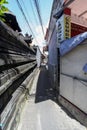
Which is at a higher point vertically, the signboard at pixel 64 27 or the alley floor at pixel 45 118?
the signboard at pixel 64 27

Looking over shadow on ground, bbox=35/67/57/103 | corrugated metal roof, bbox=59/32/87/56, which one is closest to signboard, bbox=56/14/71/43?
corrugated metal roof, bbox=59/32/87/56

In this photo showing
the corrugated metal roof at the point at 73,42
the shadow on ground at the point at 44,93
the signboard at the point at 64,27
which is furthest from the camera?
the shadow on ground at the point at 44,93

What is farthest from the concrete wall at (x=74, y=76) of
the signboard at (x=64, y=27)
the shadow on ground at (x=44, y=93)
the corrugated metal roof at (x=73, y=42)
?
the shadow on ground at (x=44, y=93)

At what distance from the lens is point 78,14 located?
692 cm

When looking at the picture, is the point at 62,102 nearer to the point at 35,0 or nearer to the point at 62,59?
the point at 62,59

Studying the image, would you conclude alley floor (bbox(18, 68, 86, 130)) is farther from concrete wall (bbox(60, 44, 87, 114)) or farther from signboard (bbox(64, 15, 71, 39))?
signboard (bbox(64, 15, 71, 39))

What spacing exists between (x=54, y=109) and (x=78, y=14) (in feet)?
13.5

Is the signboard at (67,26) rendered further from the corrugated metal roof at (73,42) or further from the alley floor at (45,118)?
the alley floor at (45,118)

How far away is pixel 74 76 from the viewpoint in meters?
4.66

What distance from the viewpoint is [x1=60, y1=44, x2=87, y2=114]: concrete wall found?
4.13 meters

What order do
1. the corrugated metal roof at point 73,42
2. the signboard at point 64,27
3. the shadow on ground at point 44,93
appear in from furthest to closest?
1. the shadow on ground at point 44,93
2. the signboard at point 64,27
3. the corrugated metal roof at point 73,42

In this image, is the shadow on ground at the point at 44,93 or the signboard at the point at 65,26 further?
the shadow on ground at the point at 44,93

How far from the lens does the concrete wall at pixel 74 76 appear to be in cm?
413

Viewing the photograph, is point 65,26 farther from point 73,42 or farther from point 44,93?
point 44,93
